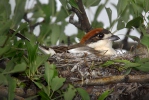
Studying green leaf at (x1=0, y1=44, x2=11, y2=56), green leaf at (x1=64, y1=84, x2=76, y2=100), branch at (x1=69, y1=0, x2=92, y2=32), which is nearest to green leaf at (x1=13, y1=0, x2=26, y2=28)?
branch at (x1=69, y1=0, x2=92, y2=32)

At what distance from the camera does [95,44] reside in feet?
19.8

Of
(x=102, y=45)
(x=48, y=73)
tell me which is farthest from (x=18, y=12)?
(x=102, y=45)

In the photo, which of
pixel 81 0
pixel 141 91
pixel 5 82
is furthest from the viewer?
pixel 81 0

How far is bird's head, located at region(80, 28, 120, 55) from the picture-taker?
19.1 ft

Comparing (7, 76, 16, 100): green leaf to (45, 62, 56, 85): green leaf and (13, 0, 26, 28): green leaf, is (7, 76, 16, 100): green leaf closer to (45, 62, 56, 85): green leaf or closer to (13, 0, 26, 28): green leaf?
(45, 62, 56, 85): green leaf

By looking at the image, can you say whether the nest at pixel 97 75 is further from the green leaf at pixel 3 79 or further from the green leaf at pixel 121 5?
the green leaf at pixel 3 79

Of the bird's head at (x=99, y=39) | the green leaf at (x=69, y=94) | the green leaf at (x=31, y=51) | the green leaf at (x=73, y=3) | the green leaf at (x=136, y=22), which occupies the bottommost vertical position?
the green leaf at (x=69, y=94)

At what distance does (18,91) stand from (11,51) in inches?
14.5

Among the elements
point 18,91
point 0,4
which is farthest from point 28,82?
point 0,4

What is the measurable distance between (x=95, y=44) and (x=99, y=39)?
11cm

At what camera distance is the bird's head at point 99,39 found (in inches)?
229

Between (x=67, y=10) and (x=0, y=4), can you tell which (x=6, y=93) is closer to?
(x=0, y=4)

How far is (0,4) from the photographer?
4719 mm

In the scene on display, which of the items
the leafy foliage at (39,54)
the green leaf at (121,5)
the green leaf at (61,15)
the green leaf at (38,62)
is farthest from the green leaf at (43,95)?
the green leaf at (61,15)
